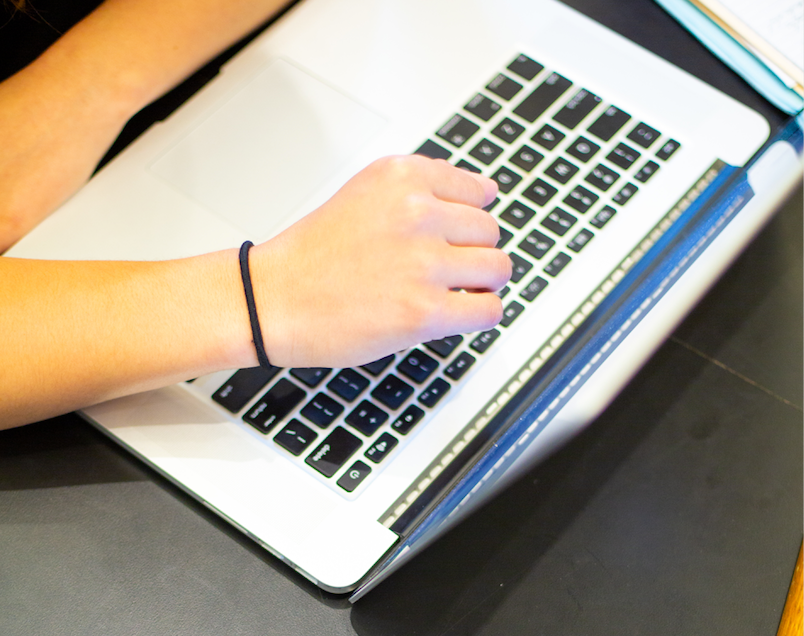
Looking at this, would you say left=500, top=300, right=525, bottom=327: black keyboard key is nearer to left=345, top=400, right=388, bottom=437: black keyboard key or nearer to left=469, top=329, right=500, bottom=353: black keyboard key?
left=469, top=329, right=500, bottom=353: black keyboard key

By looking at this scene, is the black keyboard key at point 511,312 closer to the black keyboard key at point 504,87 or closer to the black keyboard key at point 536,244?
the black keyboard key at point 536,244

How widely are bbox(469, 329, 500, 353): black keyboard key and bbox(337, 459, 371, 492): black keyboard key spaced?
0.38 feet

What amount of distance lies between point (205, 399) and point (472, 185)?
0.24 meters

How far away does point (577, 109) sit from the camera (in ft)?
1.96

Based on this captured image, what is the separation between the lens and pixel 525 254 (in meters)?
0.54

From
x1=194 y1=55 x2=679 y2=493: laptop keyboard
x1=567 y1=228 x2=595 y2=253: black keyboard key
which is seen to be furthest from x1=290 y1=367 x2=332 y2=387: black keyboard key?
x1=567 y1=228 x2=595 y2=253: black keyboard key

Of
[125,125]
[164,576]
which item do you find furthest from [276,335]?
[125,125]

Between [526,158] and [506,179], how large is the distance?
0.09ft

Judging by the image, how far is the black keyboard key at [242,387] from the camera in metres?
0.50

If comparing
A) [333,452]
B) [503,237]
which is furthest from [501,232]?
[333,452]

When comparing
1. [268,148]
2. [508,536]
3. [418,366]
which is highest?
[268,148]

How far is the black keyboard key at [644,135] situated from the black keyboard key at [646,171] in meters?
0.02

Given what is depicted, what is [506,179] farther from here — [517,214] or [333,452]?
[333,452]

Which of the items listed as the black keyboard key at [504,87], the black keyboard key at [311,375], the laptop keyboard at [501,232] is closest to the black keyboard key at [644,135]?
the laptop keyboard at [501,232]
